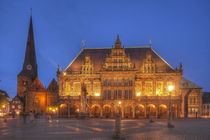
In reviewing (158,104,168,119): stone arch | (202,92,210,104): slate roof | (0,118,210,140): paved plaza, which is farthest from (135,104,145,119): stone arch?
(0,118,210,140): paved plaza

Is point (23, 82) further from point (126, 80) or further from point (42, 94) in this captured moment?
point (126, 80)

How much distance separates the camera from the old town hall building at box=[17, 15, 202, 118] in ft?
176

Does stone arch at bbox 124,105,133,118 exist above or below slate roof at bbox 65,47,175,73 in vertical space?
below

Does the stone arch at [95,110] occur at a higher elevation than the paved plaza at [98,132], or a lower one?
lower

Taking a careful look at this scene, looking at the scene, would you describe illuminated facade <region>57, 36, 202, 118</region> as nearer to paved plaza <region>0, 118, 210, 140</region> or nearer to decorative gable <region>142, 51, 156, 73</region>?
decorative gable <region>142, 51, 156, 73</region>

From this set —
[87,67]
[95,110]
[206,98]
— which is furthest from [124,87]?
[206,98]

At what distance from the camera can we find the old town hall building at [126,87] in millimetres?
53688

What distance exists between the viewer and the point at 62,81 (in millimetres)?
58594

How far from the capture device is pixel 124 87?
54344mm

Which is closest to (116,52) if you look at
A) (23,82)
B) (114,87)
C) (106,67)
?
(106,67)

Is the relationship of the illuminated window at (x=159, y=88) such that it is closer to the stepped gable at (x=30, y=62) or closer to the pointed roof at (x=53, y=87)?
the pointed roof at (x=53, y=87)

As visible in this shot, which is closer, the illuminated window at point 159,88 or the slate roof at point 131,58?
the illuminated window at point 159,88

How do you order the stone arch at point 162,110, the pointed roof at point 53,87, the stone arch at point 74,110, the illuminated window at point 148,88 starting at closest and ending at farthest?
the stone arch at point 162,110, the illuminated window at point 148,88, the stone arch at point 74,110, the pointed roof at point 53,87

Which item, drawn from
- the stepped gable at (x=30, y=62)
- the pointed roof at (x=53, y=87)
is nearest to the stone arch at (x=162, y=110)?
the pointed roof at (x=53, y=87)
